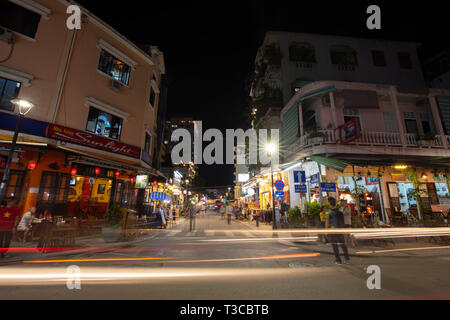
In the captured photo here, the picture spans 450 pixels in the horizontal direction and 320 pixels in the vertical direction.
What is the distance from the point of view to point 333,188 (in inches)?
455

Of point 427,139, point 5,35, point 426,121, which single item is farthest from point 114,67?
point 426,121

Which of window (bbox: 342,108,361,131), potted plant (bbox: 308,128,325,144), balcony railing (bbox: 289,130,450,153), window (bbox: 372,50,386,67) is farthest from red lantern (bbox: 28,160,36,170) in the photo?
window (bbox: 372,50,386,67)

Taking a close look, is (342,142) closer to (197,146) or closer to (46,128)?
(46,128)

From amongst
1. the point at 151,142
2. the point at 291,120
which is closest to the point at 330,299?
the point at 291,120

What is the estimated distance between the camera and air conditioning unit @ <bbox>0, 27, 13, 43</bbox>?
10031 mm

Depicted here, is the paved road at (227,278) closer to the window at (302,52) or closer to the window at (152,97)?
the window at (152,97)

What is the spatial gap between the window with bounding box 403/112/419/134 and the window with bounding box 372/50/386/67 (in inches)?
321

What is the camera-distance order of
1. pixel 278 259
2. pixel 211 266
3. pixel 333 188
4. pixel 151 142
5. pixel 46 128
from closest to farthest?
pixel 211 266
pixel 278 259
pixel 46 128
pixel 333 188
pixel 151 142

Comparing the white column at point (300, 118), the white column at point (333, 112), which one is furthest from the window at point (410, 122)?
the white column at point (300, 118)

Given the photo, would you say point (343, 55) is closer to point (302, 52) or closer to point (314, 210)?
point (302, 52)

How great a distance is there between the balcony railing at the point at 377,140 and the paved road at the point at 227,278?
7719mm

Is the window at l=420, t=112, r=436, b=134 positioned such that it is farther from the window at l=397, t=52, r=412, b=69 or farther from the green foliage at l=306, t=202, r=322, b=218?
the green foliage at l=306, t=202, r=322, b=218

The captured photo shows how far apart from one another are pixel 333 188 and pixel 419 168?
809cm

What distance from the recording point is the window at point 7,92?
9.98 metres
